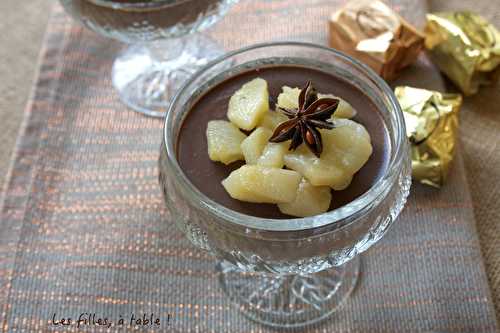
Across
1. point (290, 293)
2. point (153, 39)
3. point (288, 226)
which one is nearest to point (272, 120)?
point (288, 226)

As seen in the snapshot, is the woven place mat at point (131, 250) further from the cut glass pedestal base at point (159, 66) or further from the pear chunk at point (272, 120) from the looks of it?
the pear chunk at point (272, 120)

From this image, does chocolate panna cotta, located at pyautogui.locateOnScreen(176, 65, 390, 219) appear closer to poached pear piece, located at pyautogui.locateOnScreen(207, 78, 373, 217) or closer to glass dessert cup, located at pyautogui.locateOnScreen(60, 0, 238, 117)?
poached pear piece, located at pyautogui.locateOnScreen(207, 78, 373, 217)

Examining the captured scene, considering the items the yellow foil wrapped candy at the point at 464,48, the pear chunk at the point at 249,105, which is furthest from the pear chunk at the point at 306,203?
the yellow foil wrapped candy at the point at 464,48

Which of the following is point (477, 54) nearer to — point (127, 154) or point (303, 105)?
point (303, 105)

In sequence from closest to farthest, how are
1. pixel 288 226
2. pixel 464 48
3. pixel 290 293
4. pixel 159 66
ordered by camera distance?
pixel 288 226, pixel 290 293, pixel 464 48, pixel 159 66

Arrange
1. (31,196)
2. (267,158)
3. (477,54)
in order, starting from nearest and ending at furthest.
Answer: (267,158)
(31,196)
(477,54)

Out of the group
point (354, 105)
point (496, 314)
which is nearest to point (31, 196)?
point (354, 105)

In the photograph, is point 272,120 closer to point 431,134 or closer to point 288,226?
point 288,226
